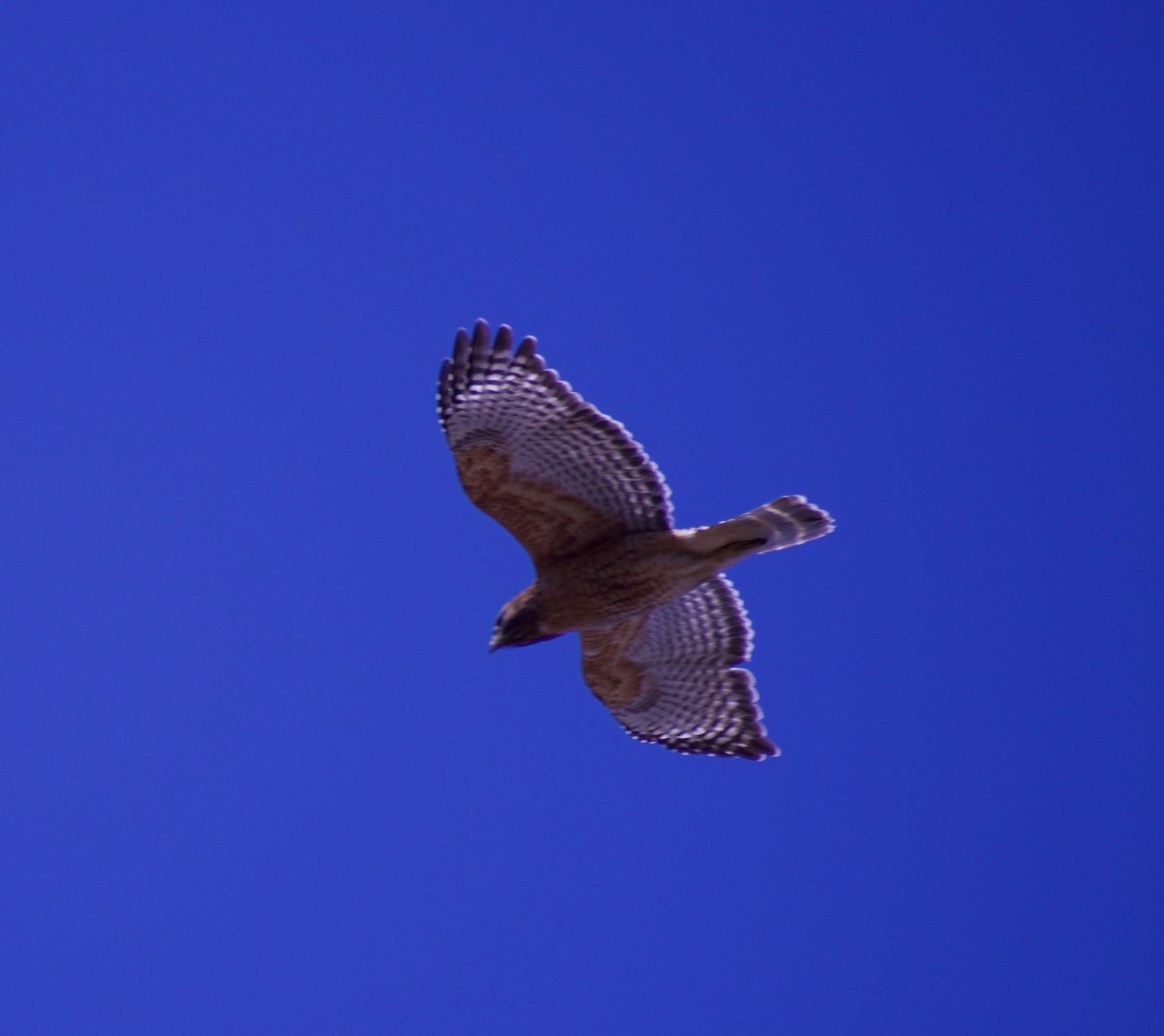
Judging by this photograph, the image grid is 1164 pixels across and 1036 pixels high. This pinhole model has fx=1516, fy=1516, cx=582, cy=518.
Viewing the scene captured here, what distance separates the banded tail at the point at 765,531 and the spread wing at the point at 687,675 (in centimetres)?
106

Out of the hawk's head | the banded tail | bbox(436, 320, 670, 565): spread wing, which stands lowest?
the hawk's head

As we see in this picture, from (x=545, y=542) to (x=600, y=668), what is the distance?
4.99ft

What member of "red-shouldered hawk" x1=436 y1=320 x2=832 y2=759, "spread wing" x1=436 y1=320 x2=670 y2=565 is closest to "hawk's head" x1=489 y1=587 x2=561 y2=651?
"red-shouldered hawk" x1=436 y1=320 x2=832 y2=759

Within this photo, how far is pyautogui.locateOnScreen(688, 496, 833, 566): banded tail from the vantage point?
9.31 metres

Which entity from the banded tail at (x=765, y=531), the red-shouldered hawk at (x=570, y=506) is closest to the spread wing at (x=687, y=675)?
the red-shouldered hawk at (x=570, y=506)

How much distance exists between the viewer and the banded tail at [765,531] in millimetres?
9312

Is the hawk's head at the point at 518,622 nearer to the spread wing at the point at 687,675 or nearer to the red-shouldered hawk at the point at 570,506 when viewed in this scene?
the red-shouldered hawk at the point at 570,506

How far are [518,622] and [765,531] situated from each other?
5.43ft

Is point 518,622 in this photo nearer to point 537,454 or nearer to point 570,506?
point 570,506

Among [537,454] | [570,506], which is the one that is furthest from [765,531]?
[537,454]

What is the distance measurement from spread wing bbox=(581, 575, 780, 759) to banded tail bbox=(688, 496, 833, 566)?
41.7 inches

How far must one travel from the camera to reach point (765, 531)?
9.31m

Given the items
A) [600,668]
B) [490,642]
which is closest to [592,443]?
[490,642]

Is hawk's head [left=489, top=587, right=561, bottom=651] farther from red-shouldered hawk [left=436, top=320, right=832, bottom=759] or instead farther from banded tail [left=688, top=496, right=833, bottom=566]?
banded tail [left=688, top=496, right=833, bottom=566]
